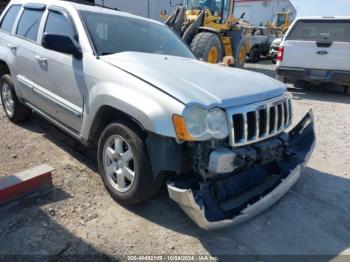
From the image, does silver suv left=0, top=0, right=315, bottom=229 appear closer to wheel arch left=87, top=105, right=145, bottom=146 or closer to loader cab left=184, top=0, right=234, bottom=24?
wheel arch left=87, top=105, right=145, bottom=146

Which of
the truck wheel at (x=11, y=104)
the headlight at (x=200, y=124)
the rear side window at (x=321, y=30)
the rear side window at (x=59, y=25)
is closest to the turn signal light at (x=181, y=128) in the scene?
the headlight at (x=200, y=124)

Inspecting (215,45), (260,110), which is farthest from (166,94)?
(215,45)

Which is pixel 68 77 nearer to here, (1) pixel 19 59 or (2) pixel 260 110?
(1) pixel 19 59

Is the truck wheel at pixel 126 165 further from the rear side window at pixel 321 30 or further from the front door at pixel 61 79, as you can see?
the rear side window at pixel 321 30

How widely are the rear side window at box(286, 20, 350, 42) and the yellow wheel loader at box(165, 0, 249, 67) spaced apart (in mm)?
2528

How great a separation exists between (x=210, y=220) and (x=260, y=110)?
3.50 ft

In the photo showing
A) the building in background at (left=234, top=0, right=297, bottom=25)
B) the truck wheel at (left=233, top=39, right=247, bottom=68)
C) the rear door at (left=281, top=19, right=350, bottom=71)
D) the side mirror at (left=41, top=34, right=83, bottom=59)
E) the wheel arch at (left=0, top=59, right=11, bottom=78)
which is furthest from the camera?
the building in background at (left=234, top=0, right=297, bottom=25)

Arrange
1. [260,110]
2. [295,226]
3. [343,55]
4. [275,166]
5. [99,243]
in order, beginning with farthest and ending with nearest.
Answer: [343,55] → [275,166] → [295,226] → [260,110] → [99,243]

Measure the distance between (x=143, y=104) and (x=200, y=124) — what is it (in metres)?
0.50

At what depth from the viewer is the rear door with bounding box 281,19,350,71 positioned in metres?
8.45

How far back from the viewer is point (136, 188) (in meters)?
3.06

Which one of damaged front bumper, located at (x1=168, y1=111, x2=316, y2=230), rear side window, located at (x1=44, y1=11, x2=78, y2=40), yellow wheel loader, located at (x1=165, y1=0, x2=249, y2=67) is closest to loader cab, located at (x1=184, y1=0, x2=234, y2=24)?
yellow wheel loader, located at (x1=165, y1=0, x2=249, y2=67)

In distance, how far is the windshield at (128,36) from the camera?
3676mm

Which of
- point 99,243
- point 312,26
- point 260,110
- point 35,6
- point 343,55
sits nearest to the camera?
point 99,243
